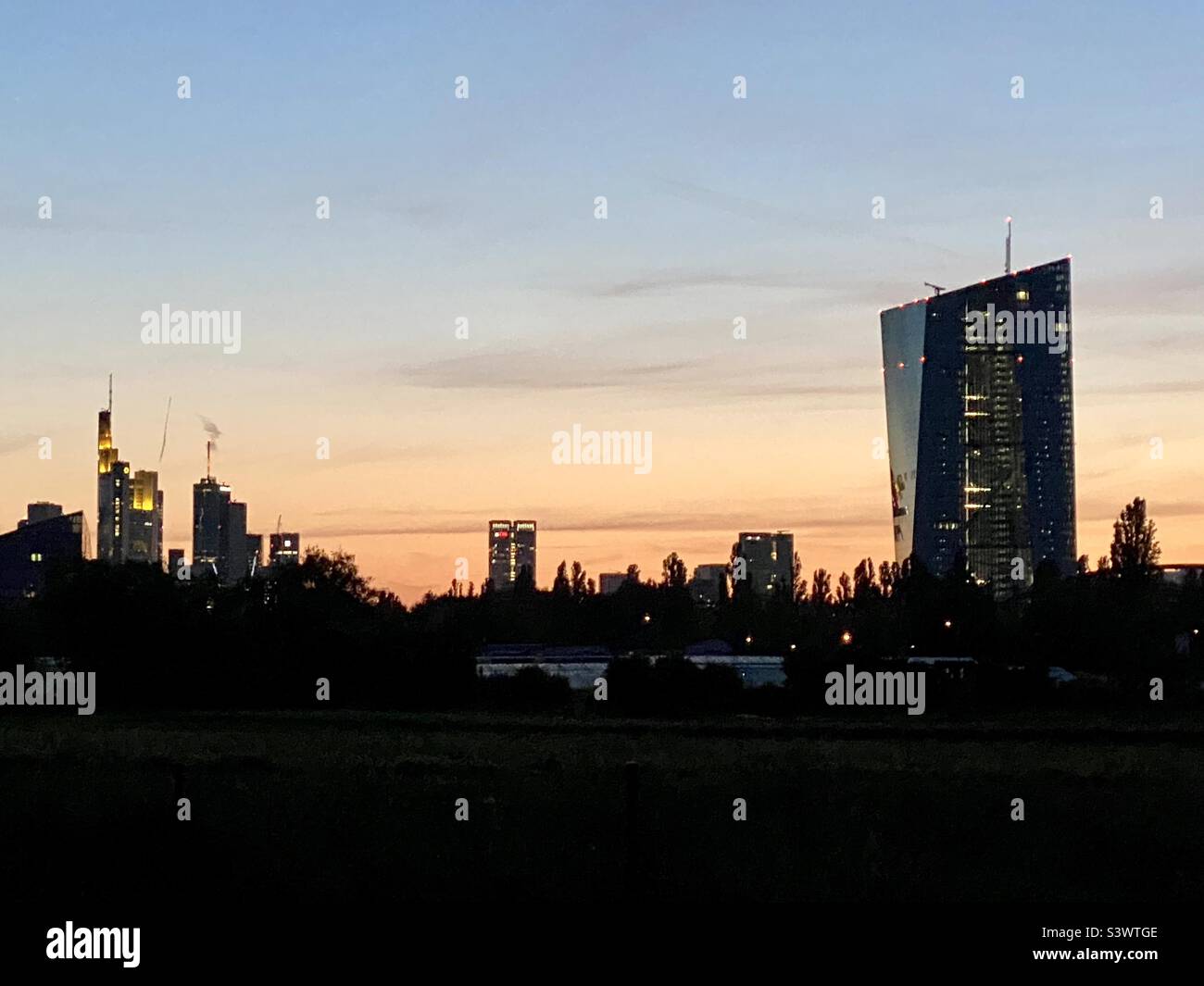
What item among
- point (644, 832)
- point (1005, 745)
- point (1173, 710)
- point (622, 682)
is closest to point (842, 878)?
point (644, 832)

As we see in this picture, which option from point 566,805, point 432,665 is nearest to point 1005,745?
point 566,805

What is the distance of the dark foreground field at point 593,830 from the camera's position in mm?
21125

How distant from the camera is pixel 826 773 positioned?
32062 millimetres

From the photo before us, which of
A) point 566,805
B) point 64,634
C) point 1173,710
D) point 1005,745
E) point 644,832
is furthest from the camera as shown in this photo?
point 64,634

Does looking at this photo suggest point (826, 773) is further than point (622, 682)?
No

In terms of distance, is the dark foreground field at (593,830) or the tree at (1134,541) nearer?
the dark foreground field at (593,830)

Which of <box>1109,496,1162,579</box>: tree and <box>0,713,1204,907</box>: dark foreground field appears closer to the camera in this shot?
<box>0,713,1204,907</box>: dark foreground field

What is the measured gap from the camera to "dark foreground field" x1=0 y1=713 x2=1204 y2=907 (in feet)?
69.3

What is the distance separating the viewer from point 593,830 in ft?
79.5

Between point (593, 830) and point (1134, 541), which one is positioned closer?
point (593, 830)
